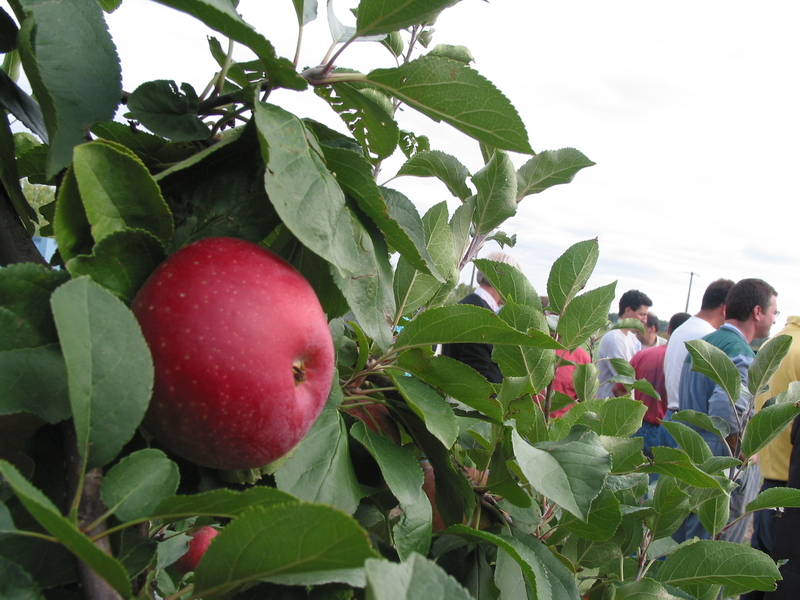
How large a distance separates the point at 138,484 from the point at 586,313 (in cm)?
77

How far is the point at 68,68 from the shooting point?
1.60 ft

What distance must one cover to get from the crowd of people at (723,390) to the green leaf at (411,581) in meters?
1.19

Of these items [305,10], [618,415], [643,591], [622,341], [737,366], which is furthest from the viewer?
[622,341]

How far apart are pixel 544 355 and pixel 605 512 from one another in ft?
0.80

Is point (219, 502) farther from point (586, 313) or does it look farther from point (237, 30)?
point (586, 313)


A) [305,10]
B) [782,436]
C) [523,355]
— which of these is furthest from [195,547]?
[782,436]

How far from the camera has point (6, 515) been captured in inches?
14.4

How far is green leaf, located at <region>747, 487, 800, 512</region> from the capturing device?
1026 millimetres

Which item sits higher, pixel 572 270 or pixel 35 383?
pixel 572 270

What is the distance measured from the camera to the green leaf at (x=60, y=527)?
1.02ft

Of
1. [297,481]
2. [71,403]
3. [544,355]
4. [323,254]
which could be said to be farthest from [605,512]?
[71,403]

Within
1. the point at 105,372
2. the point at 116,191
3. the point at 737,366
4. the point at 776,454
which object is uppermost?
the point at 116,191

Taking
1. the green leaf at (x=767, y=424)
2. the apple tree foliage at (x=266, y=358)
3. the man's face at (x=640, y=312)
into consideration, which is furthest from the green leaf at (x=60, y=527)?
the man's face at (x=640, y=312)

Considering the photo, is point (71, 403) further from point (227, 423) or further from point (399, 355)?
point (399, 355)
